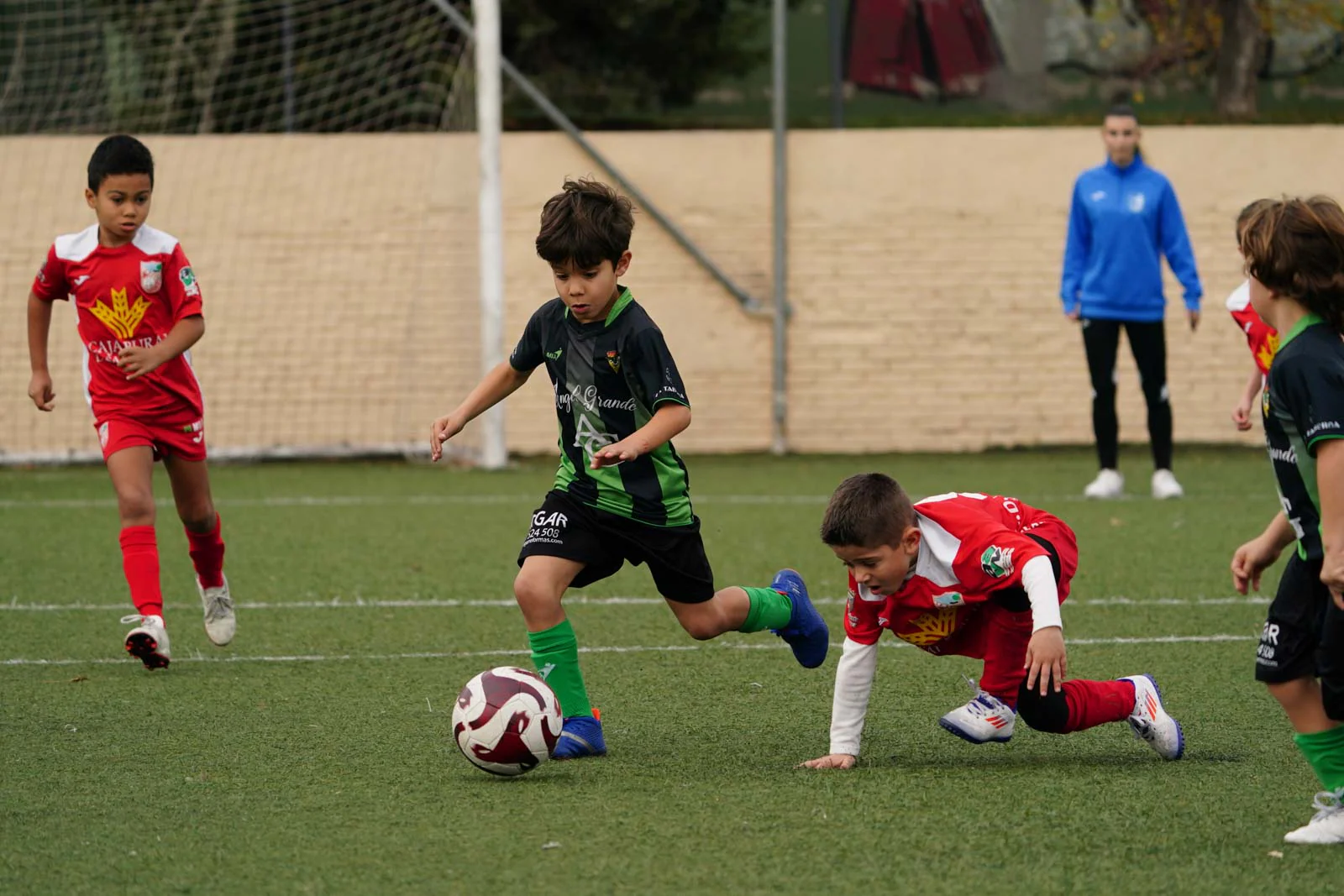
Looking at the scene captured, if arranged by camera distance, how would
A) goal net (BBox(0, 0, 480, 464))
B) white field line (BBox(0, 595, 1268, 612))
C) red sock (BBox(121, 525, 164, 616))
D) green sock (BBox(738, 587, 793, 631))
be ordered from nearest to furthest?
green sock (BBox(738, 587, 793, 631)) < red sock (BBox(121, 525, 164, 616)) < white field line (BBox(0, 595, 1268, 612)) < goal net (BBox(0, 0, 480, 464))

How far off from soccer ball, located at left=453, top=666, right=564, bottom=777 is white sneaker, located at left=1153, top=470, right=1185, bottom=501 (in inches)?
261

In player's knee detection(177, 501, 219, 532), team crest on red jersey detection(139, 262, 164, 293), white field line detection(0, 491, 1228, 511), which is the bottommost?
white field line detection(0, 491, 1228, 511)

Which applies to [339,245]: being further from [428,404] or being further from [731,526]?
[731,526]

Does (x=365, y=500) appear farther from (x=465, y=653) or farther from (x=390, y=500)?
(x=465, y=653)

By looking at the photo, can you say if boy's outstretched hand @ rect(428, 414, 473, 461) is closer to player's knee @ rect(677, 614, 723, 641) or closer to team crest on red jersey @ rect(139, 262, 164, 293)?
player's knee @ rect(677, 614, 723, 641)

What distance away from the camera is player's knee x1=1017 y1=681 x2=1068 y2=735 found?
169 inches

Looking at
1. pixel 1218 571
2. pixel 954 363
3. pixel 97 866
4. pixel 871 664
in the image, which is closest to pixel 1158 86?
pixel 954 363

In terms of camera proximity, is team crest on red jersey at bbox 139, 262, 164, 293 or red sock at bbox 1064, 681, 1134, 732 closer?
red sock at bbox 1064, 681, 1134, 732

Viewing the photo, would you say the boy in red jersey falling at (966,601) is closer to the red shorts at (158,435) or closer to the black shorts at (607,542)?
the black shorts at (607,542)

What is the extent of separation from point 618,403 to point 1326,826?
201 cm

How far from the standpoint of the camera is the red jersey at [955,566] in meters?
4.04

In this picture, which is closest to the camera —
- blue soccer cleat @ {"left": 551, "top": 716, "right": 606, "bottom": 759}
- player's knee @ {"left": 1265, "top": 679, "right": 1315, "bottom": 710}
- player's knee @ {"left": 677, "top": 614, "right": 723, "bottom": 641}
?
player's knee @ {"left": 1265, "top": 679, "right": 1315, "bottom": 710}

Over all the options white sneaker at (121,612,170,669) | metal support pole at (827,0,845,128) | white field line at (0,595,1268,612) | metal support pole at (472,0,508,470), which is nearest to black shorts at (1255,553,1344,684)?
white field line at (0,595,1268,612)

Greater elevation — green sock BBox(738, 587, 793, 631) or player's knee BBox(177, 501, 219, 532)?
player's knee BBox(177, 501, 219, 532)
